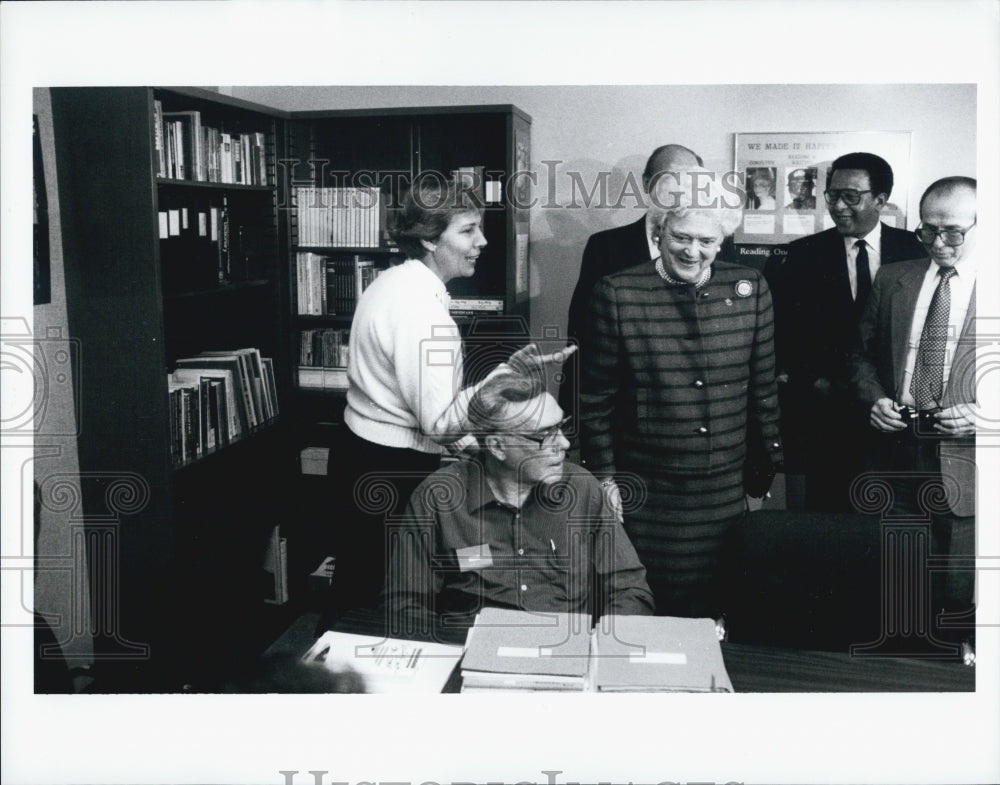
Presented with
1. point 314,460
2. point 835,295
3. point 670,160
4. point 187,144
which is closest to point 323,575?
point 314,460

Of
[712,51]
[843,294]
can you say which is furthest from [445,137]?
[843,294]

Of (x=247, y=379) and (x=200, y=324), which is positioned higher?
(x=200, y=324)

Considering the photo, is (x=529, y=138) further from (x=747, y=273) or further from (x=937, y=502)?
(x=937, y=502)

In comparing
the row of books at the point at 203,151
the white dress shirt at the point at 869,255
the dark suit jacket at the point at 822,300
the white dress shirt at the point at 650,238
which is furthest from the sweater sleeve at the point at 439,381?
the white dress shirt at the point at 869,255

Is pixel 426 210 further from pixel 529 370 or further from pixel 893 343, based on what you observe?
pixel 893 343

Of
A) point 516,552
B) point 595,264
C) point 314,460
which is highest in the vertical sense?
point 595,264

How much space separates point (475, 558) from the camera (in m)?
2.38

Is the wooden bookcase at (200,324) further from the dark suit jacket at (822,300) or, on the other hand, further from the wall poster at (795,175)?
the dark suit jacket at (822,300)

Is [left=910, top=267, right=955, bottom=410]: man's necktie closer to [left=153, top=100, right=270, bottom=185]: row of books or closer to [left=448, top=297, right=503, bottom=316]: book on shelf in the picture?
[left=448, top=297, right=503, bottom=316]: book on shelf

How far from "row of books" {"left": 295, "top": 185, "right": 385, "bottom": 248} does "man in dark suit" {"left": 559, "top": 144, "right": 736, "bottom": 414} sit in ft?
1.78

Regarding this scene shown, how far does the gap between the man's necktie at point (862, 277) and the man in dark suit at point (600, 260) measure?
32 cm

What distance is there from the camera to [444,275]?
2.42 meters

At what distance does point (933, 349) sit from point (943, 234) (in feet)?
0.96

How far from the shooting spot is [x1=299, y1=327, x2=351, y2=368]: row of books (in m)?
2.46
